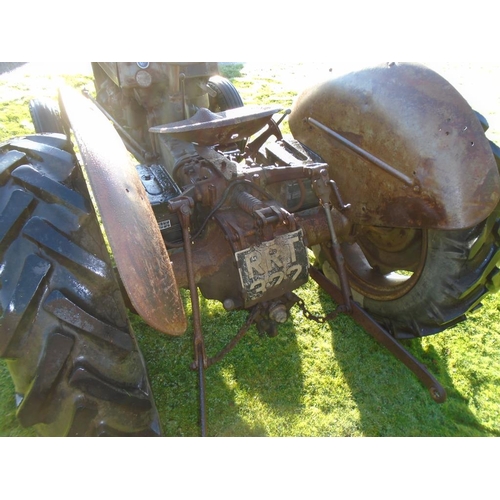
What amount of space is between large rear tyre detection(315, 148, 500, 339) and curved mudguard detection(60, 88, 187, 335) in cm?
144

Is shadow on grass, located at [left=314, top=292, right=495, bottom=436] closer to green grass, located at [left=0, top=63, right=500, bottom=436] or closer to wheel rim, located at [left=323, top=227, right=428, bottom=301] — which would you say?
green grass, located at [left=0, top=63, right=500, bottom=436]

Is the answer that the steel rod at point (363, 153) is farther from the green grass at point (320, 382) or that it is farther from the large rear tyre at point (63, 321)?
the large rear tyre at point (63, 321)

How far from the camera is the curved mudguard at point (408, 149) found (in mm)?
1886

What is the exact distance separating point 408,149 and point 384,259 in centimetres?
93

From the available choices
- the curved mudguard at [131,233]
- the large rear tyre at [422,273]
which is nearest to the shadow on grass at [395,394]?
the large rear tyre at [422,273]

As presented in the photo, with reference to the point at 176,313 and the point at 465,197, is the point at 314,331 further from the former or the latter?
the point at 176,313

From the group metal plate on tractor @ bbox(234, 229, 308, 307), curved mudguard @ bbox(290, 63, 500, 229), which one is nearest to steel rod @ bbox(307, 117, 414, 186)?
curved mudguard @ bbox(290, 63, 500, 229)

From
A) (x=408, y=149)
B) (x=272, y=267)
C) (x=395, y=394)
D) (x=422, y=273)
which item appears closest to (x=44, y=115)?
(x=272, y=267)

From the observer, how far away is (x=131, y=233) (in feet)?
4.30

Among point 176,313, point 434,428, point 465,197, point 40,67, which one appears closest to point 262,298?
point 176,313

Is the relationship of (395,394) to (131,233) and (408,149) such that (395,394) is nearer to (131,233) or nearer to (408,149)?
(408,149)

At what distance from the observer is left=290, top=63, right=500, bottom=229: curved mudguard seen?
1.89 m

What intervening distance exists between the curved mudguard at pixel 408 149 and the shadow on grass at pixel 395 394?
2.72ft
